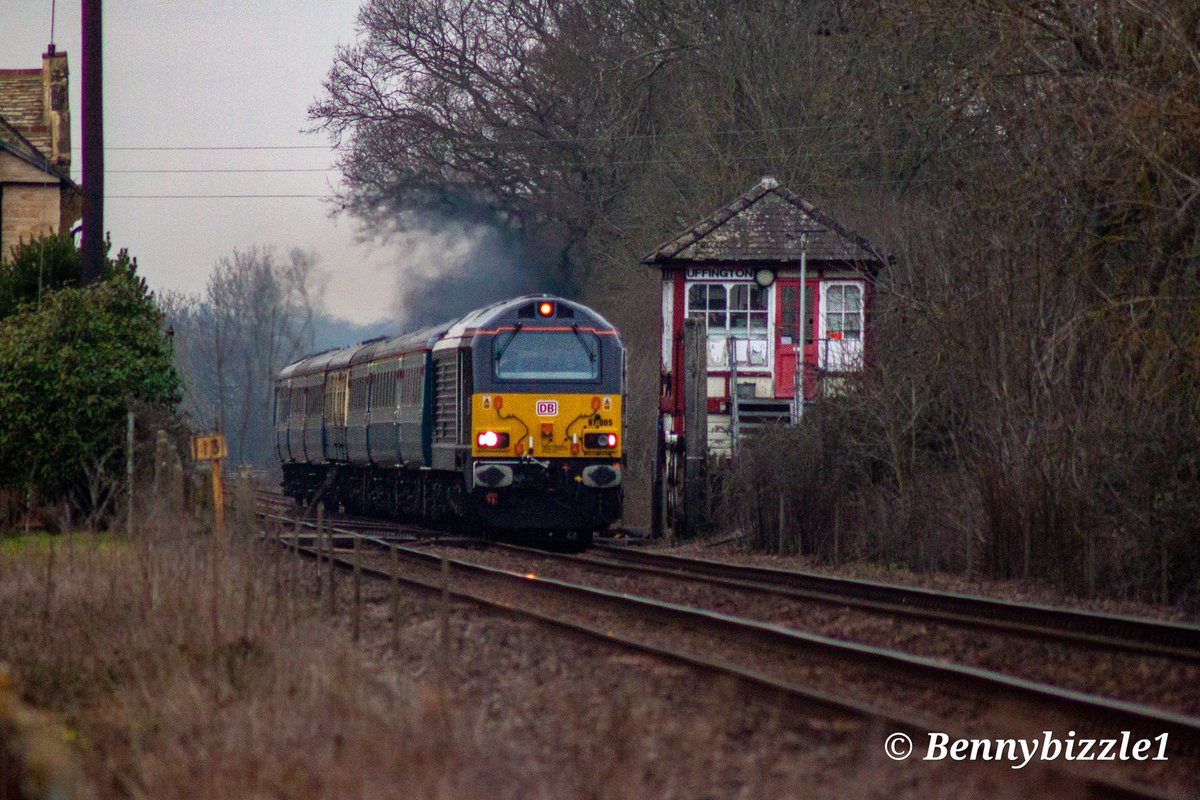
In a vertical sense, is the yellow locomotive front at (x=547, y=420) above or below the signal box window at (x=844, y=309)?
below

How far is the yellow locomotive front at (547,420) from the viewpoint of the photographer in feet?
63.1

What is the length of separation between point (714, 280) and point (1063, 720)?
2101 centimetres

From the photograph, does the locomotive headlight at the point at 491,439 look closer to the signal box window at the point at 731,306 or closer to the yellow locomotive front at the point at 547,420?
the yellow locomotive front at the point at 547,420

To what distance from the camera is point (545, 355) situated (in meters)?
19.7

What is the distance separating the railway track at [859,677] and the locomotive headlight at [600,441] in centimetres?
619

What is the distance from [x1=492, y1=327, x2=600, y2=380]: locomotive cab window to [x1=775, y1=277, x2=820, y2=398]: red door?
8.57 metres

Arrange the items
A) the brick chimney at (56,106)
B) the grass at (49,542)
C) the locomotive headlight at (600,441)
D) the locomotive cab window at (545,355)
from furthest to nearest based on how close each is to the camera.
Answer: the brick chimney at (56,106), the locomotive headlight at (600,441), the locomotive cab window at (545,355), the grass at (49,542)

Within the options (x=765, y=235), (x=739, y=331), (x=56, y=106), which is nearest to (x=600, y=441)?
(x=739, y=331)

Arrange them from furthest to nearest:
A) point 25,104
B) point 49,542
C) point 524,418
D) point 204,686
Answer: point 25,104 → point 524,418 → point 49,542 → point 204,686

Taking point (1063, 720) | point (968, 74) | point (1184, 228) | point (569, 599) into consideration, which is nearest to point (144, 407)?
point (569, 599)

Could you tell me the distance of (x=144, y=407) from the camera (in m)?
18.3

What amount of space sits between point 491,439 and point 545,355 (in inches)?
55.3

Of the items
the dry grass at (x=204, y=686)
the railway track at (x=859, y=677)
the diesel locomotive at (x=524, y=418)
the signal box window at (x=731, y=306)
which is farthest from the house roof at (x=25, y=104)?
the railway track at (x=859, y=677)

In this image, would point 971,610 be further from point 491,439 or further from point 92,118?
point 92,118
